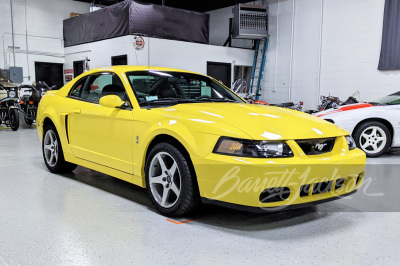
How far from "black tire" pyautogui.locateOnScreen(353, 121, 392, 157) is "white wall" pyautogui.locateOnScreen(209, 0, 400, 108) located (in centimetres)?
428

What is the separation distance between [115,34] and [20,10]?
4.57 meters

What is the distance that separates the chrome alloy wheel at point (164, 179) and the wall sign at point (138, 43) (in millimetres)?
7185

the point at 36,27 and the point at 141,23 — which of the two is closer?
the point at 141,23

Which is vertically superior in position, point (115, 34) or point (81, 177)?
point (115, 34)

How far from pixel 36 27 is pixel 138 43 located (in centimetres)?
547

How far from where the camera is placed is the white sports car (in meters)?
5.30

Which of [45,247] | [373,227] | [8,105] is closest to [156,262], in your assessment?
[45,247]

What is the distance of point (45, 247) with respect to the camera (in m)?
2.20

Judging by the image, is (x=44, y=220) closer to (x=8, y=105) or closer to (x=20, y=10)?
(x=8, y=105)

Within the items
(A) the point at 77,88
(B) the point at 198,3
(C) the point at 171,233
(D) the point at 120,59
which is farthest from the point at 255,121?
(B) the point at 198,3

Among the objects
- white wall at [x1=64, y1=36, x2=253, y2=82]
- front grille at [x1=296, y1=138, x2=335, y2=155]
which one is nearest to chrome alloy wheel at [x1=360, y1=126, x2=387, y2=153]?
front grille at [x1=296, y1=138, x2=335, y2=155]

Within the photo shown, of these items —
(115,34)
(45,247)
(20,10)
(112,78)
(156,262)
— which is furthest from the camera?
(20,10)

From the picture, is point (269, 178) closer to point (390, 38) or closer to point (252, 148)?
point (252, 148)

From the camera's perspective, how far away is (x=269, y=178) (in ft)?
7.31
